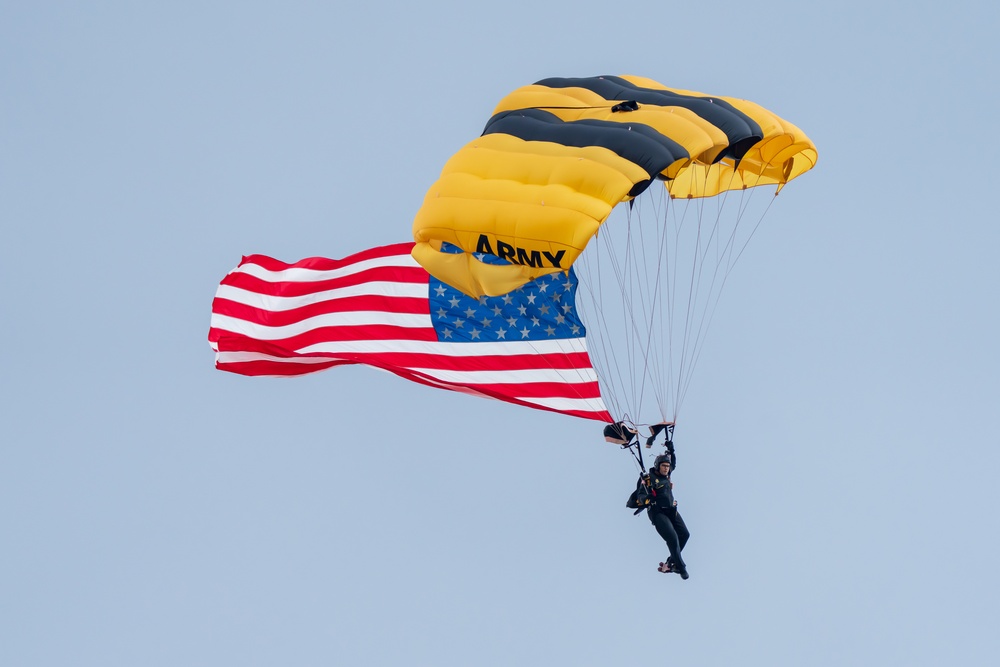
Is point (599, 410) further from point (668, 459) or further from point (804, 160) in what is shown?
point (804, 160)

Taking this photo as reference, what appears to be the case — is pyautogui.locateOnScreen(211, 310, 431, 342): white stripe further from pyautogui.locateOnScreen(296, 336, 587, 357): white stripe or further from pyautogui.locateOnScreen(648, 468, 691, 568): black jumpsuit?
pyautogui.locateOnScreen(648, 468, 691, 568): black jumpsuit

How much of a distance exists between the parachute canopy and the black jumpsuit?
9.87 ft

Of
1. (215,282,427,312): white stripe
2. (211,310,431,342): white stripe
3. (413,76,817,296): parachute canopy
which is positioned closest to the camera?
(413,76,817,296): parachute canopy

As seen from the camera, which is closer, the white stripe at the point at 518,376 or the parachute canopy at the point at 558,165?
the parachute canopy at the point at 558,165

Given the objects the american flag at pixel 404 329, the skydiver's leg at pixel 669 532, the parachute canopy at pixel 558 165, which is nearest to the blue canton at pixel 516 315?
the american flag at pixel 404 329

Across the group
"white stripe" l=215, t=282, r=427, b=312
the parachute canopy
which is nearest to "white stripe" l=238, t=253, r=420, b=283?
"white stripe" l=215, t=282, r=427, b=312

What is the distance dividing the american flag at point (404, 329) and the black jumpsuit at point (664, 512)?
1648mm

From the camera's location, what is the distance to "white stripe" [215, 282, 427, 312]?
22891 millimetres

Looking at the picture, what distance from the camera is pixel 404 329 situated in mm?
22562

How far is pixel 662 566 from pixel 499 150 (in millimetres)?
5273

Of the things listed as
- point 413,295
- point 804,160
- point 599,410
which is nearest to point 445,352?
point 413,295

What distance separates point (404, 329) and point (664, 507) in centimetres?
497

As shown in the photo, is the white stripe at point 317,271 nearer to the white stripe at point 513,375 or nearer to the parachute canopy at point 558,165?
the white stripe at point 513,375

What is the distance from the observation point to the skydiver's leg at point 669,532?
63.5 feet
